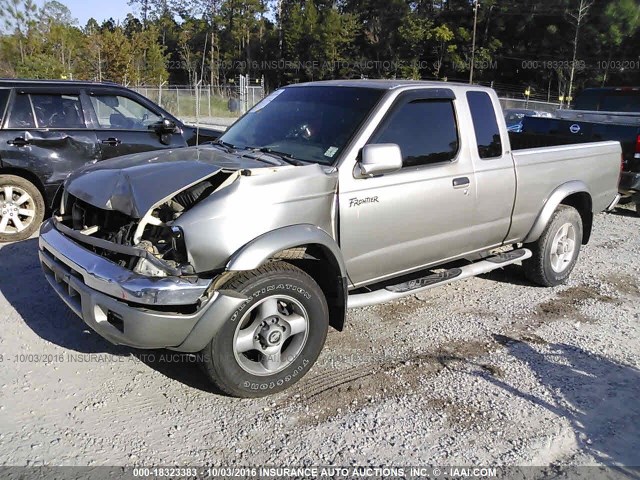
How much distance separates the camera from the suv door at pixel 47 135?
6418 mm

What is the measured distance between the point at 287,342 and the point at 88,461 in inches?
52.8

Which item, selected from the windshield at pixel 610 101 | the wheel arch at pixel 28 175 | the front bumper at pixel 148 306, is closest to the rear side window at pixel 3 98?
the wheel arch at pixel 28 175

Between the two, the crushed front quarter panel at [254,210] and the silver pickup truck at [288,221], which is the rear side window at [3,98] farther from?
the crushed front quarter panel at [254,210]

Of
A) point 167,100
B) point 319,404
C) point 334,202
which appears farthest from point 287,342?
point 167,100

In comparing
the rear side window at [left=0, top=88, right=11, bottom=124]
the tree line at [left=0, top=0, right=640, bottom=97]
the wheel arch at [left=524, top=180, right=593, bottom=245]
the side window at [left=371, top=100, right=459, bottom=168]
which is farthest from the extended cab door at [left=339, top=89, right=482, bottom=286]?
the tree line at [left=0, top=0, right=640, bottom=97]

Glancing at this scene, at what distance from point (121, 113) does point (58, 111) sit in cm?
79

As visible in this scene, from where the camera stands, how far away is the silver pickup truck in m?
3.12

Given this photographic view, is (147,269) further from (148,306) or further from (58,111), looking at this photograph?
(58,111)

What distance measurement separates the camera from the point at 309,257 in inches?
143

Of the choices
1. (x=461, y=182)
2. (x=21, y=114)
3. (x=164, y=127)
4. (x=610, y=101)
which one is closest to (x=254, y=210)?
(x=461, y=182)

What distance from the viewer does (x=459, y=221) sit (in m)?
4.50

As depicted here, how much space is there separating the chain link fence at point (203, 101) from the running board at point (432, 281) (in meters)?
23.6

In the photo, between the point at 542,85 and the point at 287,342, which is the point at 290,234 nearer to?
the point at 287,342

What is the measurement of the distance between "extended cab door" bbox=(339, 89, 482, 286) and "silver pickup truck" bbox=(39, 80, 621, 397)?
12 millimetres
